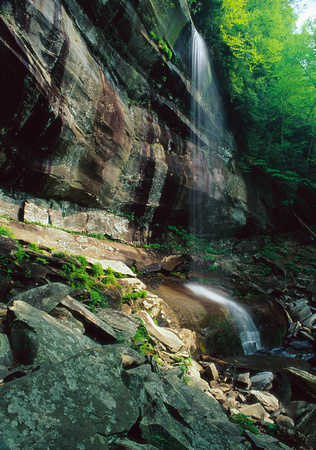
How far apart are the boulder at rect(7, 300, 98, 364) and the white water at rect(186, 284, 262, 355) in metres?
6.93

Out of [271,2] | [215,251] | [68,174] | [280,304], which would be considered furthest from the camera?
[271,2]

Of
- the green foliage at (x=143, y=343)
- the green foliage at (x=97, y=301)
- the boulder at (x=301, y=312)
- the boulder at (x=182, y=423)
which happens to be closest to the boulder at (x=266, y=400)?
the boulder at (x=182, y=423)

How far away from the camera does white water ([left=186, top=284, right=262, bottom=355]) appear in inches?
312

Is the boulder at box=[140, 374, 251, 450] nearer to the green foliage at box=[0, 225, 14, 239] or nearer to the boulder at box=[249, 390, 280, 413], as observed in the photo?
the boulder at box=[249, 390, 280, 413]

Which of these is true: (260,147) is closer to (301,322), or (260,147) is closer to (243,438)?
(301,322)

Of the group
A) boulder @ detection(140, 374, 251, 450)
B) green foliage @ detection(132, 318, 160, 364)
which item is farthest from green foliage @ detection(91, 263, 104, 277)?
boulder @ detection(140, 374, 251, 450)

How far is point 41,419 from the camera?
136 centimetres

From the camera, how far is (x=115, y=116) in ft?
36.4

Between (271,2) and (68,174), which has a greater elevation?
(271,2)

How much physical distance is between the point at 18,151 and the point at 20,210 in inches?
82.2

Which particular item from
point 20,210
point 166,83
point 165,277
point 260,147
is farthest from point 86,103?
point 260,147

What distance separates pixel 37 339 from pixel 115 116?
10.9 m

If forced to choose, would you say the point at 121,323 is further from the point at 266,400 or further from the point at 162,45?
the point at 162,45

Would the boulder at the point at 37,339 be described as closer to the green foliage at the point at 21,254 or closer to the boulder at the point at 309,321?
the green foliage at the point at 21,254
